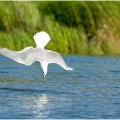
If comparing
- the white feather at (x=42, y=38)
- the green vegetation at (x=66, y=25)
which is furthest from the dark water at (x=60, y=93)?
the green vegetation at (x=66, y=25)

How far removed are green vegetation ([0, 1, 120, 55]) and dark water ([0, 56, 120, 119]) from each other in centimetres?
829

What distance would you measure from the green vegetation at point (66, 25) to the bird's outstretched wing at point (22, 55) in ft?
49.2

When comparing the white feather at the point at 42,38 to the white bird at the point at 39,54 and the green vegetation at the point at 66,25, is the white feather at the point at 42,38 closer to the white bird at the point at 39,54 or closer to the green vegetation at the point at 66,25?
the white bird at the point at 39,54

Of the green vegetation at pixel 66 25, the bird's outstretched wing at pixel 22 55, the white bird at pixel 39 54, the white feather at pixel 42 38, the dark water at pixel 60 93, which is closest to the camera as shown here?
the dark water at pixel 60 93

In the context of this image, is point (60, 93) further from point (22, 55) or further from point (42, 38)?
point (22, 55)

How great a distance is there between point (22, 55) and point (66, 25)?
20363mm

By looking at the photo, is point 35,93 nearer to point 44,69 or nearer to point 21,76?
point 44,69

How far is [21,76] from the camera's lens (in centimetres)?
1850

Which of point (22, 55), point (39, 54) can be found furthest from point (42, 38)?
point (22, 55)

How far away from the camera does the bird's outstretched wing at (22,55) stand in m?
12.1

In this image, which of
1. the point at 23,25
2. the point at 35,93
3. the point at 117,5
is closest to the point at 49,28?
the point at 23,25

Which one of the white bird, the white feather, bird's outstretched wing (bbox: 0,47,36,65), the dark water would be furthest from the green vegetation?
bird's outstretched wing (bbox: 0,47,36,65)

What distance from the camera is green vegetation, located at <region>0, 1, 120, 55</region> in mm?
30078

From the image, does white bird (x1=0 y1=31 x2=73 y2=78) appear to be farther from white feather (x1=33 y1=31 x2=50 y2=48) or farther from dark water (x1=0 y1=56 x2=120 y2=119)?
dark water (x1=0 y1=56 x2=120 y2=119)
